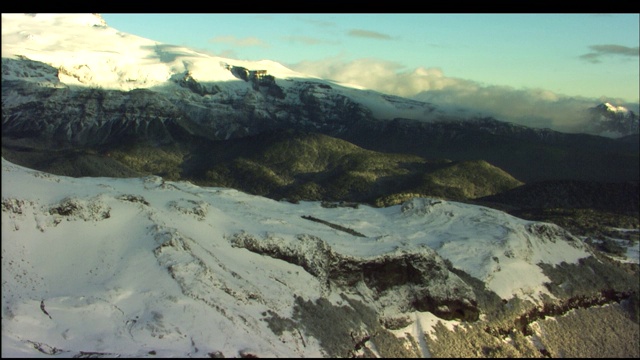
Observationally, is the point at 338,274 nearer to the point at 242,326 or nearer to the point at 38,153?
the point at 242,326

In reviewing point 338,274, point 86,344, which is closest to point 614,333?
point 338,274

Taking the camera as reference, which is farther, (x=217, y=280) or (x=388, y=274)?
(x=388, y=274)

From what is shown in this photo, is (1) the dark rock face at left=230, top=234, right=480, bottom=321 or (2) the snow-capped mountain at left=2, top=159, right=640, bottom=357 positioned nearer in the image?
(2) the snow-capped mountain at left=2, top=159, right=640, bottom=357

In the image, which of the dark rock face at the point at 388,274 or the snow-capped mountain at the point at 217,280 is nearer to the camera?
the snow-capped mountain at the point at 217,280

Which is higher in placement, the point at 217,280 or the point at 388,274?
the point at 217,280
